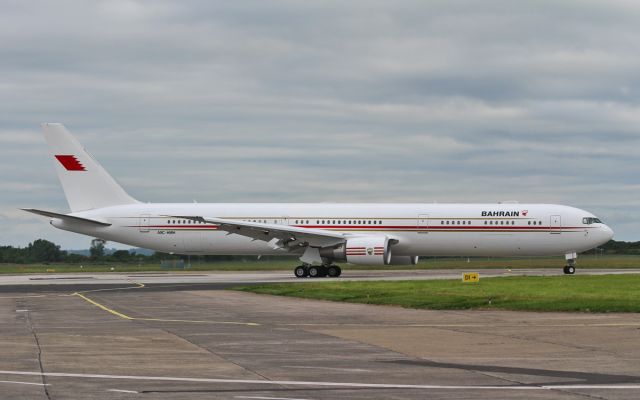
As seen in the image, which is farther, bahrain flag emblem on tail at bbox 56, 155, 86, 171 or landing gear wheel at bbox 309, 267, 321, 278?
bahrain flag emblem on tail at bbox 56, 155, 86, 171

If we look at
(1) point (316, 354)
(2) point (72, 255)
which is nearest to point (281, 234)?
(1) point (316, 354)

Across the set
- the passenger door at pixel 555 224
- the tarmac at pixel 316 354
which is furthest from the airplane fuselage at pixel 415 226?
the tarmac at pixel 316 354

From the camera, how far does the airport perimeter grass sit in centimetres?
2392

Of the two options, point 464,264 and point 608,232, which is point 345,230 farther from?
point 464,264

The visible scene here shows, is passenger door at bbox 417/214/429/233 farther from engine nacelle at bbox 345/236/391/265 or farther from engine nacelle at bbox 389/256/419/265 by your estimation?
engine nacelle at bbox 345/236/391/265

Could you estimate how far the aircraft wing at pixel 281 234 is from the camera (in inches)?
1895

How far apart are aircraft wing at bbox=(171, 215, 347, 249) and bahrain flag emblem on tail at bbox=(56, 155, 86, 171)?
34.3ft

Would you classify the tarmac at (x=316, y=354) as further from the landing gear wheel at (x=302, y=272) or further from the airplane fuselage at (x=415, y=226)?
→ the airplane fuselage at (x=415, y=226)

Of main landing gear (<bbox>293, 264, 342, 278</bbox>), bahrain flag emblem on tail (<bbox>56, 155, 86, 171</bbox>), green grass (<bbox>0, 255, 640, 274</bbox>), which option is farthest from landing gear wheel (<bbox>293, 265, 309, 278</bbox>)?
bahrain flag emblem on tail (<bbox>56, 155, 86, 171</bbox>)

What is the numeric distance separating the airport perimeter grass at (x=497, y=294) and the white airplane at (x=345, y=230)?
40.4 feet

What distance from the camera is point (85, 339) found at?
59.1 feet

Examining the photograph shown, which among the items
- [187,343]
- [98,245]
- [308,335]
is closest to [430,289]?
[308,335]

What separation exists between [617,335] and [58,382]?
33.5 feet

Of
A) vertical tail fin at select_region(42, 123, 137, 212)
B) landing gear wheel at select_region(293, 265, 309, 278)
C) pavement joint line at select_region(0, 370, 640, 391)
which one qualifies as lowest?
pavement joint line at select_region(0, 370, 640, 391)
